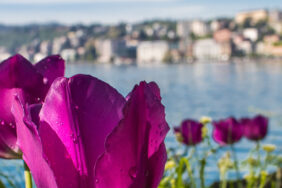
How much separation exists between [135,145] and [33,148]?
0.11ft

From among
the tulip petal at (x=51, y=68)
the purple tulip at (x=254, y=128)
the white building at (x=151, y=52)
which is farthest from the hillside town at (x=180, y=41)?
the tulip petal at (x=51, y=68)

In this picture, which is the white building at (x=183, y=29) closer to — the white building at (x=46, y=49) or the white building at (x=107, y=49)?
the white building at (x=107, y=49)

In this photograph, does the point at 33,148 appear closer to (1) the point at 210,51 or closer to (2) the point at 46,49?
(2) the point at 46,49

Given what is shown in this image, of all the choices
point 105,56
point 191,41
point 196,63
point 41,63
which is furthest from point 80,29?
point 41,63

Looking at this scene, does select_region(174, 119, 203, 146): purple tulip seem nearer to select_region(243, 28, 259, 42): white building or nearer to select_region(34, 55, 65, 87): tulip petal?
select_region(34, 55, 65, 87): tulip petal

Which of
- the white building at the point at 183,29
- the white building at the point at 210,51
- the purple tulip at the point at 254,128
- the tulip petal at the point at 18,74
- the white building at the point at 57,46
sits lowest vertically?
the white building at the point at 210,51

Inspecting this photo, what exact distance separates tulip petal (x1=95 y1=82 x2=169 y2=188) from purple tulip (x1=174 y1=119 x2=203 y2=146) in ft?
2.03

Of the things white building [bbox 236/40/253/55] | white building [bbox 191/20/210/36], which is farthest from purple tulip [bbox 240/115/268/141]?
white building [bbox 191/20/210/36]

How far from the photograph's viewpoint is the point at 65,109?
16 cm

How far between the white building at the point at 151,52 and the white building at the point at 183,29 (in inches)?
225

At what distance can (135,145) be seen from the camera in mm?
159

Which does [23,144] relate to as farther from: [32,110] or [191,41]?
[191,41]

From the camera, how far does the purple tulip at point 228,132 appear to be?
0.85 meters

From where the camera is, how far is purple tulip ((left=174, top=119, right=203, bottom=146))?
2.58 feet
